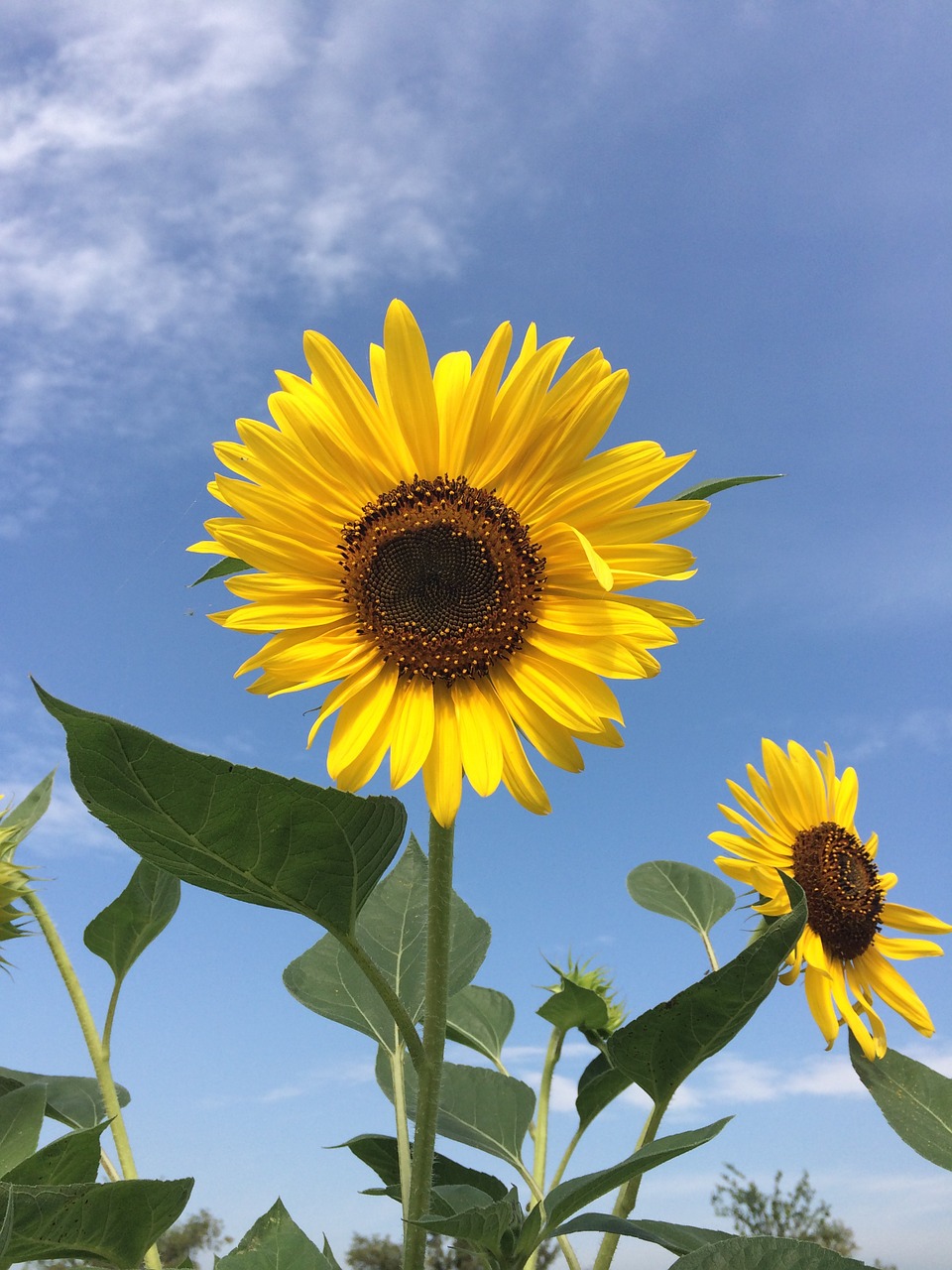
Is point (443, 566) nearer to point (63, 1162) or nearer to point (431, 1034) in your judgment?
point (431, 1034)

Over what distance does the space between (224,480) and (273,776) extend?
783mm

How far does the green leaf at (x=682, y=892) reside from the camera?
11.2ft

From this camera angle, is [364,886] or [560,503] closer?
[364,886]

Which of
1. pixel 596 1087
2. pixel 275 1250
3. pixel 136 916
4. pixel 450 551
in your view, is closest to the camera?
pixel 275 1250

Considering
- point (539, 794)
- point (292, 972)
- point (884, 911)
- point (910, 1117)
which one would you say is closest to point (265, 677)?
point (539, 794)

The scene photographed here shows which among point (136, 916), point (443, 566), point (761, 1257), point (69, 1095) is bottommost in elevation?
point (761, 1257)

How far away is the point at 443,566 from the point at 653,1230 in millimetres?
1399

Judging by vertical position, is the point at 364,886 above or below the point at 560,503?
below

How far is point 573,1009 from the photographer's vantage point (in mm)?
3143

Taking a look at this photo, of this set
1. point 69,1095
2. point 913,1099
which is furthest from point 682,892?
point 69,1095

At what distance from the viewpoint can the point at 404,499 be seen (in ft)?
8.01

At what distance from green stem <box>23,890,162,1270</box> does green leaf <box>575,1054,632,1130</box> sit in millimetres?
1071

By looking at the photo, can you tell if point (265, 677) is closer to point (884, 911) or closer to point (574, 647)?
point (574, 647)

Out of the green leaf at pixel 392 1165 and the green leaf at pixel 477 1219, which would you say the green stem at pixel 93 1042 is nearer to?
the green leaf at pixel 392 1165
